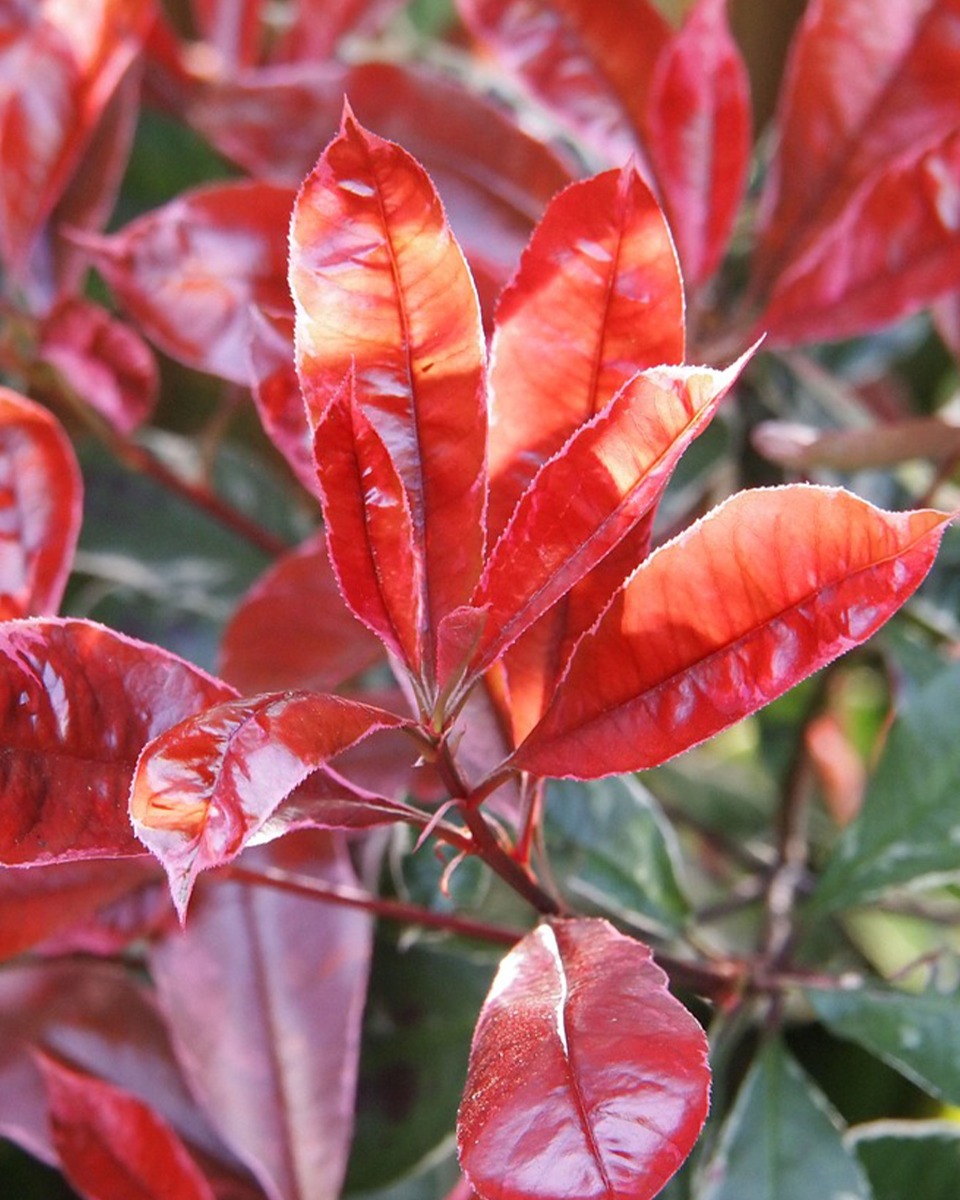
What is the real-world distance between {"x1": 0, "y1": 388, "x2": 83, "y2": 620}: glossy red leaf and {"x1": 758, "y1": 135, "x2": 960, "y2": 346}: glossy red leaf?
0.36 m

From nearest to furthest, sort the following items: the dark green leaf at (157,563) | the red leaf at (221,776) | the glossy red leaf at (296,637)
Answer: the red leaf at (221,776)
the glossy red leaf at (296,637)
the dark green leaf at (157,563)

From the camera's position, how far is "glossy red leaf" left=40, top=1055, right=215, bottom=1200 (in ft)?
1.73

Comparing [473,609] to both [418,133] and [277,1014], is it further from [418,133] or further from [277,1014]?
[418,133]

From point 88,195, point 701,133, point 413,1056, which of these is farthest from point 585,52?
point 413,1056

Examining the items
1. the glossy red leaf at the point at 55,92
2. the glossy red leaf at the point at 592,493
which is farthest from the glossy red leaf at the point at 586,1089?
the glossy red leaf at the point at 55,92

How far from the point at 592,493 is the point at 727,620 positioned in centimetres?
5

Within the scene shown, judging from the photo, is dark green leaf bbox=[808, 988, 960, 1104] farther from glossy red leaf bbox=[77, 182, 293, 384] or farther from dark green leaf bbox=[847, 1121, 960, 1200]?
glossy red leaf bbox=[77, 182, 293, 384]

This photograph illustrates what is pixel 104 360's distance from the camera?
2.47 ft

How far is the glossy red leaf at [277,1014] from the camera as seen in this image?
Answer: 0.60 metres

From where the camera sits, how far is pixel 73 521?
0.53m

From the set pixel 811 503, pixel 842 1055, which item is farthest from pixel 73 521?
pixel 842 1055

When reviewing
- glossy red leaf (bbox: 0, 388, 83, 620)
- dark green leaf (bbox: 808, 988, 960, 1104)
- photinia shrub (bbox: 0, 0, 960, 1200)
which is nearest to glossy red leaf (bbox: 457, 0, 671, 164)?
photinia shrub (bbox: 0, 0, 960, 1200)

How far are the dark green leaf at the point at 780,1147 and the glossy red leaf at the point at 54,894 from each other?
0.29m

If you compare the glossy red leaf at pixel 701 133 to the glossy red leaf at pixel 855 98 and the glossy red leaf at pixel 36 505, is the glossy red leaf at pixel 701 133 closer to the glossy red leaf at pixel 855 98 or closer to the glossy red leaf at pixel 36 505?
the glossy red leaf at pixel 855 98
